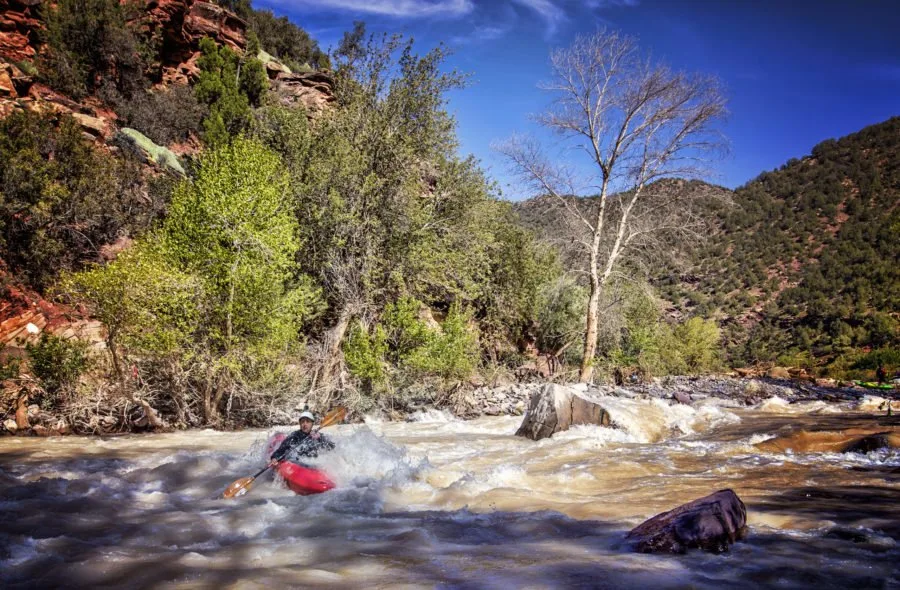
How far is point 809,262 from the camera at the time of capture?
49.8m

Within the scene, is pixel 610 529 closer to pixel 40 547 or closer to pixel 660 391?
pixel 40 547

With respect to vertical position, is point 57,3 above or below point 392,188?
above

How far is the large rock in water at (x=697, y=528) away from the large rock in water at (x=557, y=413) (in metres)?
5.59

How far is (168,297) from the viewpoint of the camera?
31.8ft

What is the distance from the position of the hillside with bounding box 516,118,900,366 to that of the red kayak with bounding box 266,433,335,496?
28.7m

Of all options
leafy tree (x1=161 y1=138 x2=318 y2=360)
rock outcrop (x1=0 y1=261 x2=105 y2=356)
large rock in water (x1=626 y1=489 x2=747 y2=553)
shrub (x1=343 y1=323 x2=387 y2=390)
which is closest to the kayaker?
leafy tree (x1=161 y1=138 x2=318 y2=360)

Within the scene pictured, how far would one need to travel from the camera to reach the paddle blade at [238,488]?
624 centimetres

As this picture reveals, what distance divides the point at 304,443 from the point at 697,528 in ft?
18.0

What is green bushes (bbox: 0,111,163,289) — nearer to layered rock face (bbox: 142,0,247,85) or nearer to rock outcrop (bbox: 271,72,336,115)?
rock outcrop (bbox: 271,72,336,115)

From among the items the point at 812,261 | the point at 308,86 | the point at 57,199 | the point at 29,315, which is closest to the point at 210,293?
the point at 29,315

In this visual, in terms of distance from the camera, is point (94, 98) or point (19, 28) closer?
point (94, 98)

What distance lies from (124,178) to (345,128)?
8892 millimetres

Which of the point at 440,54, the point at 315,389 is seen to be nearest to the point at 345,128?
the point at 440,54

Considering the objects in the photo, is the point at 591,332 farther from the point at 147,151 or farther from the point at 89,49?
the point at 89,49
